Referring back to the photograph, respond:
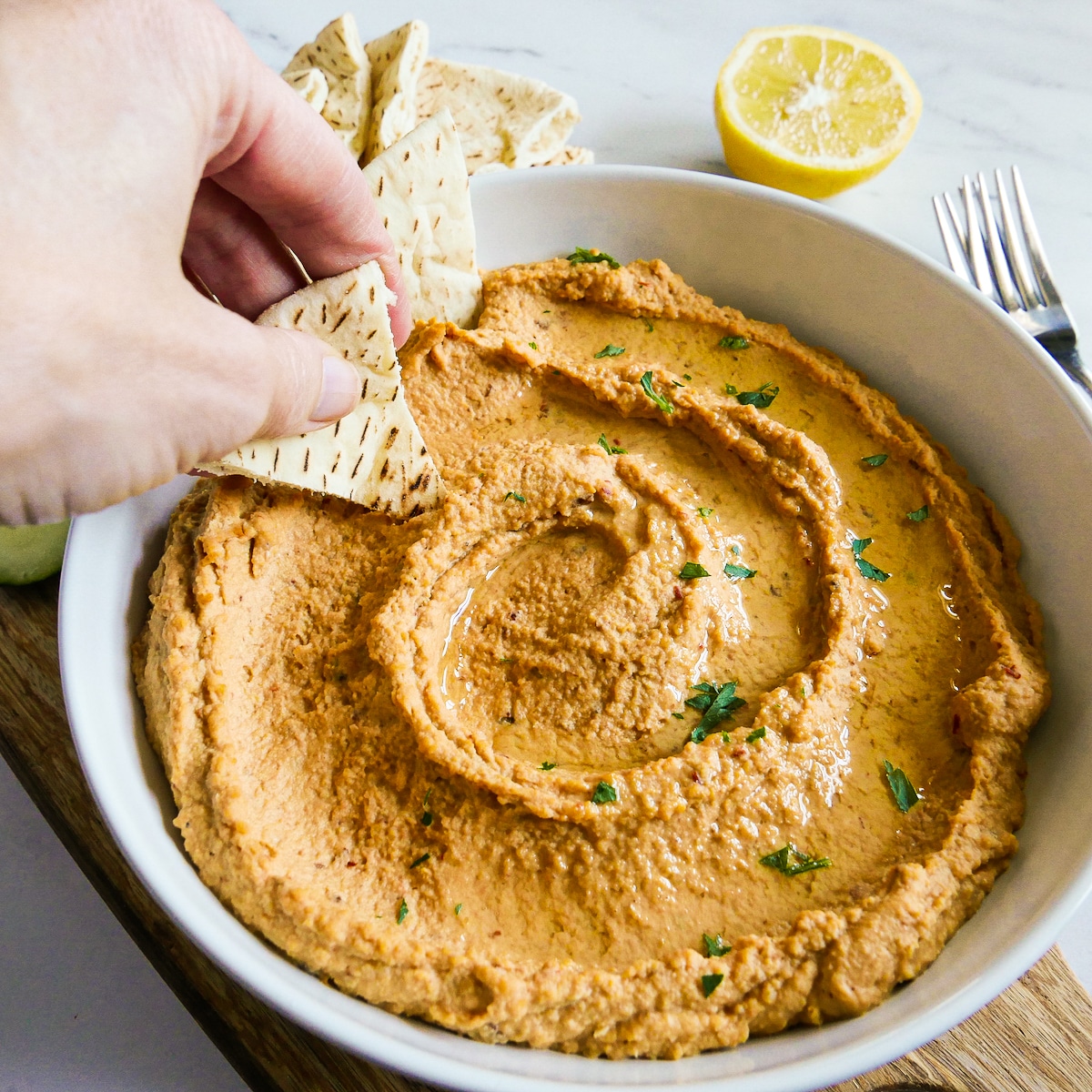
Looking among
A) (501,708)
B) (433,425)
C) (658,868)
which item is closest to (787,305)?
(433,425)

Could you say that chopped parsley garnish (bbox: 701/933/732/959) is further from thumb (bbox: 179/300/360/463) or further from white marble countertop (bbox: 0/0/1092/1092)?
white marble countertop (bbox: 0/0/1092/1092)

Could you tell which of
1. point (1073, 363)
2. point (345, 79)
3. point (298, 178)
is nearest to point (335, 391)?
point (298, 178)

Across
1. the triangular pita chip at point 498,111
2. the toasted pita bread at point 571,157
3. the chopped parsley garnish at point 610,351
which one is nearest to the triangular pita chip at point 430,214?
the chopped parsley garnish at point 610,351

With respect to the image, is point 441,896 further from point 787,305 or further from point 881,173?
point 881,173

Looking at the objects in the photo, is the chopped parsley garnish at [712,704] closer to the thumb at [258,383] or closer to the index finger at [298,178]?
the thumb at [258,383]

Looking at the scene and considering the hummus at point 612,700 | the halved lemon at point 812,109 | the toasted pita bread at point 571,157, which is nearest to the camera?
the hummus at point 612,700
